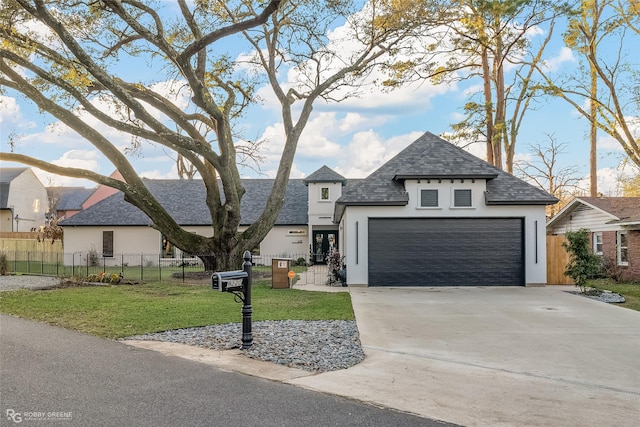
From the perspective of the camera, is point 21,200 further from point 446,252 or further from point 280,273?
point 446,252

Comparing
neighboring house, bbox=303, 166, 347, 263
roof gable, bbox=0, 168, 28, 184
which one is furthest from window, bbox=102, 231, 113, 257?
roof gable, bbox=0, 168, 28, 184

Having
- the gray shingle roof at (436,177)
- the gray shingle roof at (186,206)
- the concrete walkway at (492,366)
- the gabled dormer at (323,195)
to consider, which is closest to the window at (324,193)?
the gabled dormer at (323,195)

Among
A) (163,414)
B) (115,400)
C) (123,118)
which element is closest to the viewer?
(163,414)

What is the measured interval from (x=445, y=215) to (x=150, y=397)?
43.5 feet

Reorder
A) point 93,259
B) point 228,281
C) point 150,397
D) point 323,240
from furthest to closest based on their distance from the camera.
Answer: point 323,240
point 93,259
point 228,281
point 150,397

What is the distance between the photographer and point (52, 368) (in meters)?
6.05

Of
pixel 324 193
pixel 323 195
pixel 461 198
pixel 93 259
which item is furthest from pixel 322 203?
pixel 93 259

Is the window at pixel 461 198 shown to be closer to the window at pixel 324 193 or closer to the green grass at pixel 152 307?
the green grass at pixel 152 307

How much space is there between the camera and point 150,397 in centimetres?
499

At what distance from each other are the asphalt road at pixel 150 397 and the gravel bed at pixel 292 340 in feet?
3.20

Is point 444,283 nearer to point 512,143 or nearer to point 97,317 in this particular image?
point 97,317

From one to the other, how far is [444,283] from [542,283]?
330 cm

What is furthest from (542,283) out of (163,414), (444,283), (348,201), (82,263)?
(82,263)

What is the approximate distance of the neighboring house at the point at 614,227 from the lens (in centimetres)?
1855
